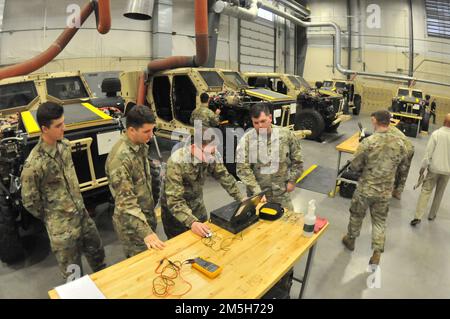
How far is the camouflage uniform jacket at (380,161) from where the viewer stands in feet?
9.85

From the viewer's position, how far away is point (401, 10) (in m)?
14.1

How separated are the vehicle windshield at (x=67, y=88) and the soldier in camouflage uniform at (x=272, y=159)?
153 inches

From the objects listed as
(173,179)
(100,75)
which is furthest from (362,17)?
(173,179)

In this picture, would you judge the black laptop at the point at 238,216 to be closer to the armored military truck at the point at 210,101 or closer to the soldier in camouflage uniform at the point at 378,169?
the soldier in camouflage uniform at the point at 378,169

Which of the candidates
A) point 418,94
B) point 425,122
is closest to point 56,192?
point 425,122

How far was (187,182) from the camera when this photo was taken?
2457mm

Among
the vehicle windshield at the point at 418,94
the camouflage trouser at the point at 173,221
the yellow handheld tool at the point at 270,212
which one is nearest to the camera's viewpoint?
the yellow handheld tool at the point at 270,212

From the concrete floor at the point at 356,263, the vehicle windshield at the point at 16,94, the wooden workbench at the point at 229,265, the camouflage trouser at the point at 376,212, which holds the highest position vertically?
the vehicle windshield at the point at 16,94

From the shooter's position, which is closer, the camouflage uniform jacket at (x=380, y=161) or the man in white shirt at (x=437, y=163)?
the camouflage uniform jacket at (x=380, y=161)

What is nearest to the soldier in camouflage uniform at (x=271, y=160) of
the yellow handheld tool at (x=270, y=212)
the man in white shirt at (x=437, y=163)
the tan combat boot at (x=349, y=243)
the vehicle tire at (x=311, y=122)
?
the yellow handheld tool at (x=270, y=212)

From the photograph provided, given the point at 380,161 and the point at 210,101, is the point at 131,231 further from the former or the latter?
the point at 210,101

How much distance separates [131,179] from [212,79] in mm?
4818
